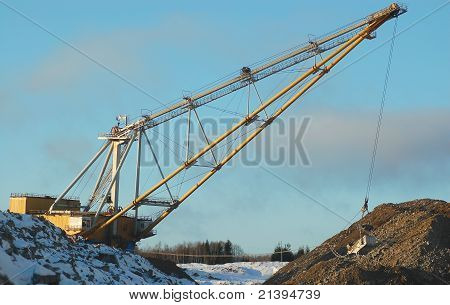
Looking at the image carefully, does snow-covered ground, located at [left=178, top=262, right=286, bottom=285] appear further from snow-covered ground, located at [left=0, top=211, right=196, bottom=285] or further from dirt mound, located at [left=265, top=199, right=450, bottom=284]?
snow-covered ground, located at [left=0, top=211, right=196, bottom=285]

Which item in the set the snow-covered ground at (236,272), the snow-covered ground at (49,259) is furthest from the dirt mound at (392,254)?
→ the snow-covered ground at (49,259)

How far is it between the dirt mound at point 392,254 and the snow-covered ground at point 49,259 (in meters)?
8.22

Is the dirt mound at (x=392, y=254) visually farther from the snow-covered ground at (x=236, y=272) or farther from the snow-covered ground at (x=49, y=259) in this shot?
the snow-covered ground at (x=49, y=259)

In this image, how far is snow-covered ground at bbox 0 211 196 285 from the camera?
22.6 metres

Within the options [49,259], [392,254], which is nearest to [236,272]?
[392,254]

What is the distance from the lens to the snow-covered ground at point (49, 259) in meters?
22.6

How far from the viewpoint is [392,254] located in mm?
36000

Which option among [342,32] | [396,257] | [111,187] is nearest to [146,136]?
[111,187]

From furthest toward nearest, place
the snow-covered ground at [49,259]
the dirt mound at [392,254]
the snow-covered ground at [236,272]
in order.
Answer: the snow-covered ground at [236,272] < the dirt mound at [392,254] < the snow-covered ground at [49,259]

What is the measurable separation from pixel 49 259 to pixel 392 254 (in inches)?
694

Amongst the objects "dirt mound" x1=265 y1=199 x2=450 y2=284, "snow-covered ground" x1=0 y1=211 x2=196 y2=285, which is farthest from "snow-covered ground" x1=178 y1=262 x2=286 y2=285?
"snow-covered ground" x1=0 y1=211 x2=196 y2=285

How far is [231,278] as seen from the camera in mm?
54844

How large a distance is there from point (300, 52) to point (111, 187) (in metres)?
17.2

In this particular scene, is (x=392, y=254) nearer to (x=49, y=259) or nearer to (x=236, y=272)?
(x=49, y=259)
